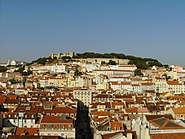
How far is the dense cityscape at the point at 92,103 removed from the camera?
2673 cm

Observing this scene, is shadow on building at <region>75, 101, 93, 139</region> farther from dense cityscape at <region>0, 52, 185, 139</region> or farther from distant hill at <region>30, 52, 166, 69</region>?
distant hill at <region>30, 52, 166, 69</region>

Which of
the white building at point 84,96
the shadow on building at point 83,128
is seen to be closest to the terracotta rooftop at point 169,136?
the shadow on building at point 83,128

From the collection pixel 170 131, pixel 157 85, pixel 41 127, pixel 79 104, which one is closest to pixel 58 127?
pixel 41 127

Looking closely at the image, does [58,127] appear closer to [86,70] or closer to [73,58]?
[86,70]

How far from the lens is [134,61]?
383 ft

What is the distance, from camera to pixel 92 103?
1934 inches

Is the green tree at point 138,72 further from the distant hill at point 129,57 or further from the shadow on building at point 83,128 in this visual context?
the shadow on building at point 83,128

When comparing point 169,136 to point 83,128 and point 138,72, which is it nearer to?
point 83,128

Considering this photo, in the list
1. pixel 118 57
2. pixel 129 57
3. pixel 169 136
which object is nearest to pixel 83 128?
pixel 169 136

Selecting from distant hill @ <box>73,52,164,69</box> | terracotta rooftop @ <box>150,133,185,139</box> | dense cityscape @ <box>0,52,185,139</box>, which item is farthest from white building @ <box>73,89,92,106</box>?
distant hill @ <box>73,52,164,69</box>

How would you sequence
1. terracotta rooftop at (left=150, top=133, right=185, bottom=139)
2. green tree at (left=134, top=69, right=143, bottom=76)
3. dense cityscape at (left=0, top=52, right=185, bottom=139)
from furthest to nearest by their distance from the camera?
green tree at (left=134, top=69, right=143, bottom=76), dense cityscape at (left=0, top=52, right=185, bottom=139), terracotta rooftop at (left=150, top=133, right=185, bottom=139)

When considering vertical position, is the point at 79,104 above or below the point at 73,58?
below

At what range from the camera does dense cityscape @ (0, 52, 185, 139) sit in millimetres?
26734

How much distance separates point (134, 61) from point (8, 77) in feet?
142
